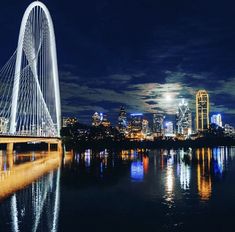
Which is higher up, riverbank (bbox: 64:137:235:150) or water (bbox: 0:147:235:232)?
riverbank (bbox: 64:137:235:150)

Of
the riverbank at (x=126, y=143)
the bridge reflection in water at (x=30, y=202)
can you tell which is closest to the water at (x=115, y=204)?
the bridge reflection in water at (x=30, y=202)

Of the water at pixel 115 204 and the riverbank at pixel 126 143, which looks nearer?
the water at pixel 115 204

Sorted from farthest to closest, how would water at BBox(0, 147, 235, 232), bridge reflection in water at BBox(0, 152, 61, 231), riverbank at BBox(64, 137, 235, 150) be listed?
riverbank at BBox(64, 137, 235, 150)
water at BBox(0, 147, 235, 232)
bridge reflection in water at BBox(0, 152, 61, 231)

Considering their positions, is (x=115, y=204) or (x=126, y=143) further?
(x=126, y=143)

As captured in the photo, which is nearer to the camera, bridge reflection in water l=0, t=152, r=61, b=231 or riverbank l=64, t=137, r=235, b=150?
bridge reflection in water l=0, t=152, r=61, b=231

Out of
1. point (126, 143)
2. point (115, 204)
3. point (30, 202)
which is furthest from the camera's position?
point (126, 143)

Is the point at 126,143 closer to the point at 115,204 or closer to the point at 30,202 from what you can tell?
the point at 115,204

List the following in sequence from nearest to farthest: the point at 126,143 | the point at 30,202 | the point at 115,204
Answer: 1. the point at 30,202
2. the point at 115,204
3. the point at 126,143

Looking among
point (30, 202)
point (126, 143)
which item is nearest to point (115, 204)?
point (30, 202)

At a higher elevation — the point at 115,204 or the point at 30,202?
the point at 30,202

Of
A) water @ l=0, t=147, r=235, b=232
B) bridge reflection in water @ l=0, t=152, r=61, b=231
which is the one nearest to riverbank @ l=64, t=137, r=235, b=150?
bridge reflection in water @ l=0, t=152, r=61, b=231

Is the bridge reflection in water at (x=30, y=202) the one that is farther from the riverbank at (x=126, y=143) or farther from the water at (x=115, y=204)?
the riverbank at (x=126, y=143)

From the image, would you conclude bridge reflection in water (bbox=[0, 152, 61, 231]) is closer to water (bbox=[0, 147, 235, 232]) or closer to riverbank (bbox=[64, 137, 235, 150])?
water (bbox=[0, 147, 235, 232])

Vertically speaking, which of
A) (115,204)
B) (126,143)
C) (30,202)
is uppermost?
(126,143)
